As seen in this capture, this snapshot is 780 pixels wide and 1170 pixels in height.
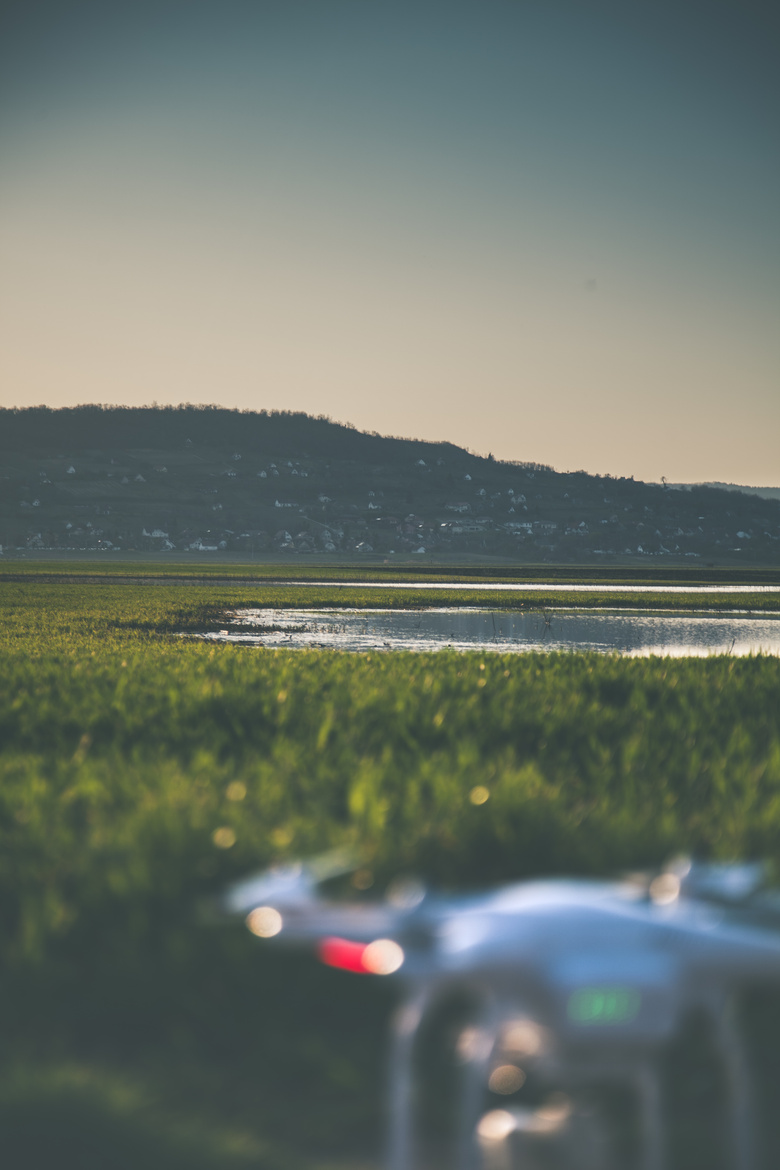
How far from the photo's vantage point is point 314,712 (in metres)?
11.5

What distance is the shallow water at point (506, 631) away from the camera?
36.4 metres

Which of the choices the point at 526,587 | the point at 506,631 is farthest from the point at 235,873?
the point at 526,587

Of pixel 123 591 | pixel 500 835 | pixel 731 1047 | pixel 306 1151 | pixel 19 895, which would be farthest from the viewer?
pixel 123 591

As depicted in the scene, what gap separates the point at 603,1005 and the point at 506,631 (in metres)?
42.6

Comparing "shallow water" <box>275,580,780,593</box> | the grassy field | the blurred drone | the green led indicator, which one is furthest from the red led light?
"shallow water" <box>275,580,780,593</box>

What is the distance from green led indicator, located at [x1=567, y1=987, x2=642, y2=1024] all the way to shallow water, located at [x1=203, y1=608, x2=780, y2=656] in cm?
3030

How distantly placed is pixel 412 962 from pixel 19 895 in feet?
13.4

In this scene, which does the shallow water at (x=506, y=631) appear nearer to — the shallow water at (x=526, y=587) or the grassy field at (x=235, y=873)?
the grassy field at (x=235, y=873)

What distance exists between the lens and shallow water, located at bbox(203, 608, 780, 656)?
36375 millimetres

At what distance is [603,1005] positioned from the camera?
1.70m

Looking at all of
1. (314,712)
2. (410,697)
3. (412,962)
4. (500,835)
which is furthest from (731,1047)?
(410,697)

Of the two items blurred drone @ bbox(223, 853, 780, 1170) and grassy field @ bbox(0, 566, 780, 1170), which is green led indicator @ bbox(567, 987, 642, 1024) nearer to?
blurred drone @ bbox(223, 853, 780, 1170)

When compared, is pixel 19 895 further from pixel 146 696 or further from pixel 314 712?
pixel 146 696

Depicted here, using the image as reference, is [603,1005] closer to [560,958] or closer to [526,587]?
[560,958]
